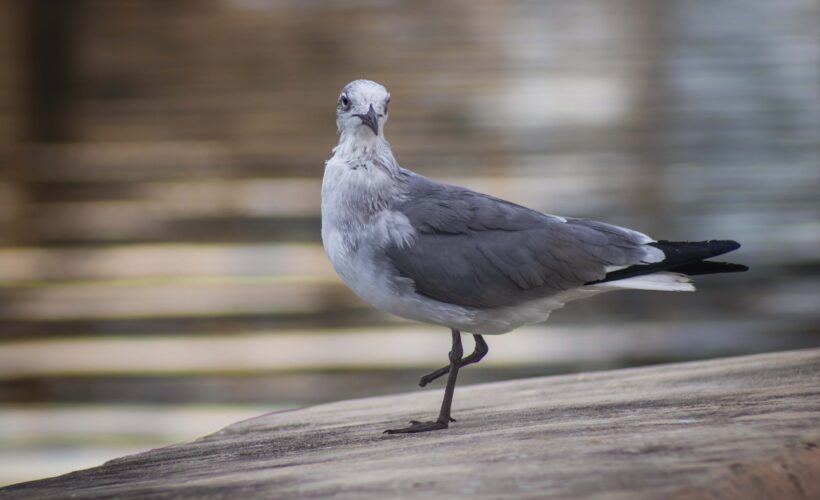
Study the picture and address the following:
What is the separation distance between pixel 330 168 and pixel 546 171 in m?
1.81

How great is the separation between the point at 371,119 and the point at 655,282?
0.54 meters

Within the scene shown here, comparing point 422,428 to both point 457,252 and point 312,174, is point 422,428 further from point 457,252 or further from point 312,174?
point 312,174

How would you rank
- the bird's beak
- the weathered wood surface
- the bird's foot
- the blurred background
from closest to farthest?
1. the weathered wood surface
2. the bird's foot
3. the bird's beak
4. the blurred background

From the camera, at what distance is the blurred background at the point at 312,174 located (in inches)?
142

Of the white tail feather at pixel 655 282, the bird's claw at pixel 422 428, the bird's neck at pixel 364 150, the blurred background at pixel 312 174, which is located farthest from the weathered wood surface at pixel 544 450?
the blurred background at pixel 312 174

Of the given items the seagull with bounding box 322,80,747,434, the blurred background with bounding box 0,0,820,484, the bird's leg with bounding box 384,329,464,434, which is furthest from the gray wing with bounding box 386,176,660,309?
the blurred background with bounding box 0,0,820,484

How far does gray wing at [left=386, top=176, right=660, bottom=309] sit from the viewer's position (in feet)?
5.81

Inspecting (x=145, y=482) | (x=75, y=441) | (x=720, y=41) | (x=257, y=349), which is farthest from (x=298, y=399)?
(x=145, y=482)

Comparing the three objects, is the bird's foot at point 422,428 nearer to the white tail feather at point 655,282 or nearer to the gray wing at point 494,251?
the gray wing at point 494,251

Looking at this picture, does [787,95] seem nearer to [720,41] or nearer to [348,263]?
[720,41]

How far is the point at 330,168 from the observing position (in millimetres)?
1912

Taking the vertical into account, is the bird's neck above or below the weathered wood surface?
above

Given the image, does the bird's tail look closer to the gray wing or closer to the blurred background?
the gray wing

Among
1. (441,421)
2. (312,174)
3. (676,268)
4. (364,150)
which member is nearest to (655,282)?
(676,268)
